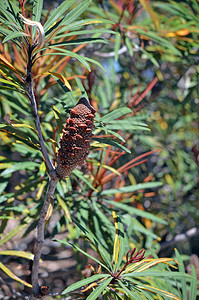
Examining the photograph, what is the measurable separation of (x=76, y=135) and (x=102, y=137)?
0.31 m

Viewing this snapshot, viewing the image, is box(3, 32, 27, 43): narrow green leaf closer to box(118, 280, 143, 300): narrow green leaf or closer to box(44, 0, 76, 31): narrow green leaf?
box(44, 0, 76, 31): narrow green leaf

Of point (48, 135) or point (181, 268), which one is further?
point (48, 135)

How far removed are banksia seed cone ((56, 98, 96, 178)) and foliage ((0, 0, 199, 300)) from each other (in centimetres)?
6

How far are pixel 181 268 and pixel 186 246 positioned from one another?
123 cm

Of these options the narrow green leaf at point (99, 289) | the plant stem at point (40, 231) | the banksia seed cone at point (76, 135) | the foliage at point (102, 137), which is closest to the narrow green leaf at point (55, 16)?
the foliage at point (102, 137)

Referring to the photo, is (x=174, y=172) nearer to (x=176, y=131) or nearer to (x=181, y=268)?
(x=176, y=131)

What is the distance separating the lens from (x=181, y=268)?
0.76 m

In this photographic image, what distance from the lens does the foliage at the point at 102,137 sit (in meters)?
0.61

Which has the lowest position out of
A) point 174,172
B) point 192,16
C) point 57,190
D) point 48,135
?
point 174,172

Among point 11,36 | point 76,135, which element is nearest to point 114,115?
point 76,135

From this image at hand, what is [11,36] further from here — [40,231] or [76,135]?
[40,231]

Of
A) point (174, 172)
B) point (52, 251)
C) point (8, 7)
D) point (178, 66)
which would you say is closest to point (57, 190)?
point (8, 7)

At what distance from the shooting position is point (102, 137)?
862 millimetres

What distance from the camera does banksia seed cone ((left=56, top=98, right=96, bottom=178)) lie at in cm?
55
